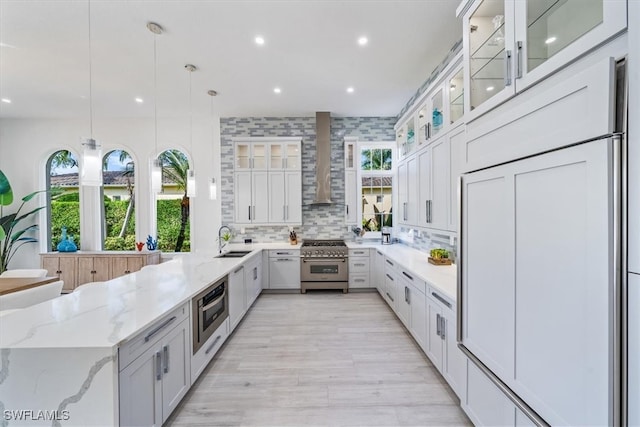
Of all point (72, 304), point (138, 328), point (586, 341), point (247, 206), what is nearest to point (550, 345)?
point (586, 341)

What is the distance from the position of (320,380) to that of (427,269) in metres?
1.56

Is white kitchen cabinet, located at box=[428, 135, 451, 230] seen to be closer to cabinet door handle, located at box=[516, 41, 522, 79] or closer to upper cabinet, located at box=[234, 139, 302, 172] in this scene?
cabinet door handle, located at box=[516, 41, 522, 79]

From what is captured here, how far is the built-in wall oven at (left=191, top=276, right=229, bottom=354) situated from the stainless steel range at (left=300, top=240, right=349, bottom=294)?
1912 mm

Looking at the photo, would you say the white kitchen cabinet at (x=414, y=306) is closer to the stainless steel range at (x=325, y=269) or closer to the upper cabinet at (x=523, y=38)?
the stainless steel range at (x=325, y=269)

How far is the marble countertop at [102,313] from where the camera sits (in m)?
1.25

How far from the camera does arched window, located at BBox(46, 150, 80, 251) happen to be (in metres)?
5.33

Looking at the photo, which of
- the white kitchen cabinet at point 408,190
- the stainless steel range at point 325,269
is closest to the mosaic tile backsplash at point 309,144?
the stainless steel range at point 325,269

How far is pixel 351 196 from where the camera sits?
16.4 ft

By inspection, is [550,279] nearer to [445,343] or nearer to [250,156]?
[445,343]

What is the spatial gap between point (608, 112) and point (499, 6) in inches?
44.9

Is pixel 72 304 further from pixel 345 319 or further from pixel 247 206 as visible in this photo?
pixel 247 206

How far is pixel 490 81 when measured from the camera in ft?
4.96

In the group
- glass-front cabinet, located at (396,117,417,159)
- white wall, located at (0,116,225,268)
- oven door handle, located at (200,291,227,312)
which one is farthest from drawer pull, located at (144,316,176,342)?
white wall, located at (0,116,225,268)

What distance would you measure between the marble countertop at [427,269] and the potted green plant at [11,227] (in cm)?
651
